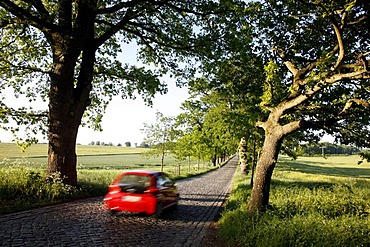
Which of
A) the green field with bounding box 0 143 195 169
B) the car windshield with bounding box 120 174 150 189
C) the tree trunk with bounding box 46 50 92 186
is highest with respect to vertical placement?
the tree trunk with bounding box 46 50 92 186

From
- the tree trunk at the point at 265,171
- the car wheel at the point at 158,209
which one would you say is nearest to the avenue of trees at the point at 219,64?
the tree trunk at the point at 265,171

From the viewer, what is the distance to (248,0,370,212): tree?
7.13 meters

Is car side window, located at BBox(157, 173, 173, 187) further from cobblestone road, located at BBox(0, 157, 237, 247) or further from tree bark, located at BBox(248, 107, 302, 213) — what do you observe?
tree bark, located at BBox(248, 107, 302, 213)

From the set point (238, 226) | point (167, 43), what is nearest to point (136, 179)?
point (238, 226)

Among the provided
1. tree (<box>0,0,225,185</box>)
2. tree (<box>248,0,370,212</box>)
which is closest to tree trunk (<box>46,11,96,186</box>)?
tree (<box>0,0,225,185</box>)

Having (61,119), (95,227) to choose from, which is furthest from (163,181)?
(61,119)

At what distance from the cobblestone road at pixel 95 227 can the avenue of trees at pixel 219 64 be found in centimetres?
234

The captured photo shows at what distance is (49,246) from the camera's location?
600 centimetres

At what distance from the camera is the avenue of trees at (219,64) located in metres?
8.34

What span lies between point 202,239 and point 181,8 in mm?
9615

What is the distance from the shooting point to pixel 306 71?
328 inches

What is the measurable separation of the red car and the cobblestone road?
15.2 inches

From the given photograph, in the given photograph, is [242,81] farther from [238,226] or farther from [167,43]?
[238,226]

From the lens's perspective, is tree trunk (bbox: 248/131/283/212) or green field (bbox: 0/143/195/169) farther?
green field (bbox: 0/143/195/169)
